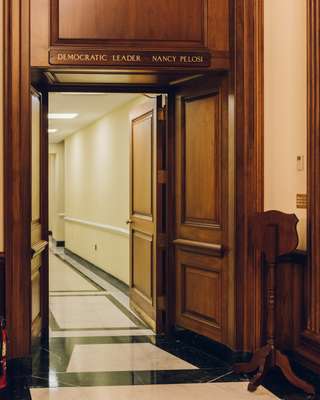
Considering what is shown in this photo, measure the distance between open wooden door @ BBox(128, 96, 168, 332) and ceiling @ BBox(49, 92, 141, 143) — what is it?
51.4 inches

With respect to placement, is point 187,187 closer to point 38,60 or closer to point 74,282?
point 38,60

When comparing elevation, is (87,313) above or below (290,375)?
below

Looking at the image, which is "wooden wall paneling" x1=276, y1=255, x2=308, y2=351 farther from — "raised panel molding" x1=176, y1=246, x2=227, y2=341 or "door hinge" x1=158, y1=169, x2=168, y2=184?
"door hinge" x1=158, y1=169, x2=168, y2=184

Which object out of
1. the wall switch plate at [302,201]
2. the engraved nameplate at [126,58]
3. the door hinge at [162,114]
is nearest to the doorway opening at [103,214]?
the door hinge at [162,114]

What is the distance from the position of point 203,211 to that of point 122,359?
1350 mm

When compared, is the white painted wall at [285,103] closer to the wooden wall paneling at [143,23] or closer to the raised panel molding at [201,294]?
the wooden wall paneling at [143,23]

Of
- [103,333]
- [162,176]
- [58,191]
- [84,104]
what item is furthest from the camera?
[58,191]

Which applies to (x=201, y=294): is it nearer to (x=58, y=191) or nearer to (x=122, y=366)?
(x=122, y=366)

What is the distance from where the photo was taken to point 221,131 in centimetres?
493

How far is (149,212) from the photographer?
6.09 m

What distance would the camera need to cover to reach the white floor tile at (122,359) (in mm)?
4703


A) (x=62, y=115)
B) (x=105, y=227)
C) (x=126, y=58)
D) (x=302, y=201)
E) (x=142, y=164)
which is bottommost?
(x=105, y=227)

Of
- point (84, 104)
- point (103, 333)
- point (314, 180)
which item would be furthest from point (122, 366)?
point (84, 104)

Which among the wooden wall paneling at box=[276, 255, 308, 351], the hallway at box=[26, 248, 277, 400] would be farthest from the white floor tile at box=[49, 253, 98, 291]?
the wooden wall paneling at box=[276, 255, 308, 351]
